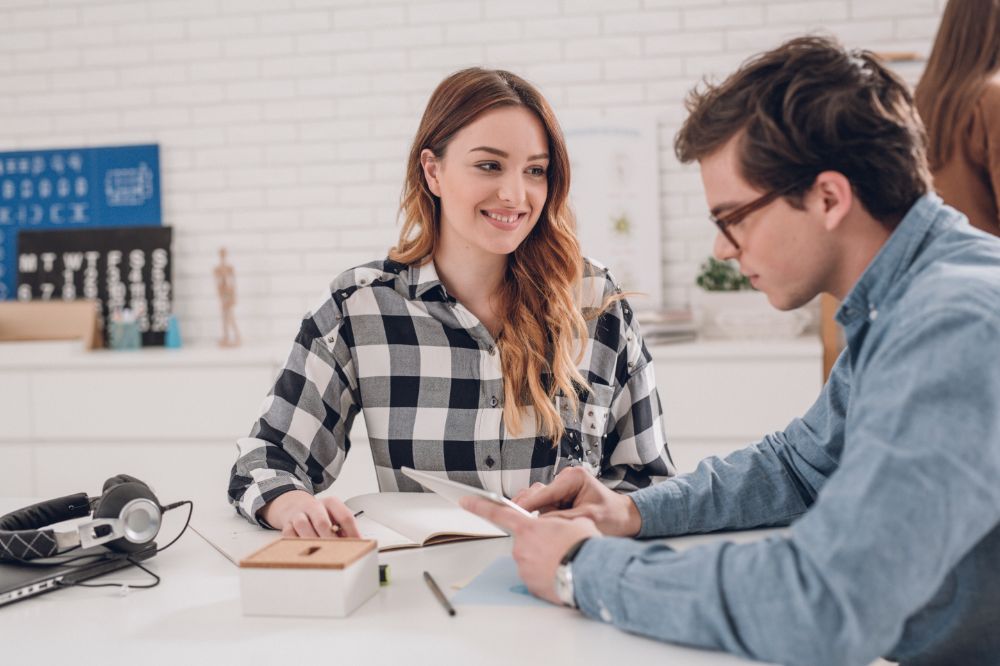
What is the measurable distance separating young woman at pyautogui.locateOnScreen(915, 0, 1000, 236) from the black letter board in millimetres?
3148

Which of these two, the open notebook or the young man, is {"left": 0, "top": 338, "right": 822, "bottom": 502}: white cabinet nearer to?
the open notebook

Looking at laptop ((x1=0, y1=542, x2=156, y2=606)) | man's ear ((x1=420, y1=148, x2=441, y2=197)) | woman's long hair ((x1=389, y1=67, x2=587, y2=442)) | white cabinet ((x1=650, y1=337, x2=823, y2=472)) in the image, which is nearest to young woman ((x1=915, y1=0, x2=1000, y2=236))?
white cabinet ((x1=650, y1=337, x2=823, y2=472))

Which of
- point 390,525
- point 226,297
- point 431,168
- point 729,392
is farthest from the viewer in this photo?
point 226,297

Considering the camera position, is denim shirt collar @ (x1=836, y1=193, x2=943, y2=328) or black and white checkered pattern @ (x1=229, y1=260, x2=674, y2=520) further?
black and white checkered pattern @ (x1=229, y1=260, x2=674, y2=520)

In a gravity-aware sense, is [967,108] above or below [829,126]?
above

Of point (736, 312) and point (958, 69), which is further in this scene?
point (736, 312)

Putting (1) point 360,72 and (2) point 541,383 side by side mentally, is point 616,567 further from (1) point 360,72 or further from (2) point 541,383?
(1) point 360,72

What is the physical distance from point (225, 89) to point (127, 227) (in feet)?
2.49

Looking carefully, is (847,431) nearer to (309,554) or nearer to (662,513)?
(662,513)

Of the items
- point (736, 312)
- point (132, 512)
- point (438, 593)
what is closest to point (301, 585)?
point (438, 593)

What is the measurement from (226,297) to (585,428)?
2555 millimetres

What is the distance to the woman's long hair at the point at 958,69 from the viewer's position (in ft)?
8.39

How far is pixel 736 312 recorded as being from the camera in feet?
12.3

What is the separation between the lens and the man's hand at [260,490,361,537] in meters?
1.54
